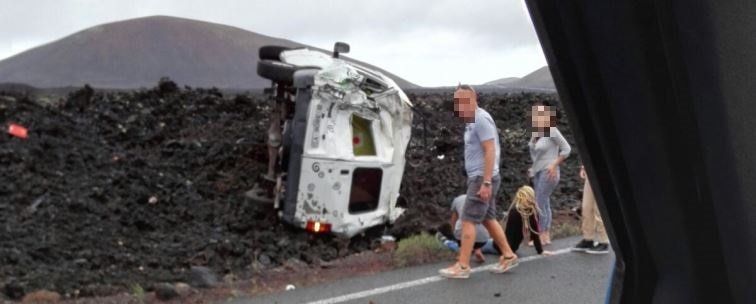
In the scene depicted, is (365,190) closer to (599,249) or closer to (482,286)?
(599,249)

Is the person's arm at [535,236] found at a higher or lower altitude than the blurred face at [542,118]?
lower

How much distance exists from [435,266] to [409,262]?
1.19 feet

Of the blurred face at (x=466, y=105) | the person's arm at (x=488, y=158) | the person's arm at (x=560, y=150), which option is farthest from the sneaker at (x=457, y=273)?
the person's arm at (x=560, y=150)

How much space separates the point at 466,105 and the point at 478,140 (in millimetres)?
362

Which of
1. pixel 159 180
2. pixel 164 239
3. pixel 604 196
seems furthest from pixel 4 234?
pixel 604 196

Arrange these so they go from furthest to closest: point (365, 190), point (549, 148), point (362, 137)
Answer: point (365, 190) → point (362, 137) → point (549, 148)

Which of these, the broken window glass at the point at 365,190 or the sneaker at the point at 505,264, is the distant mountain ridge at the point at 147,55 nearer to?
the broken window glass at the point at 365,190

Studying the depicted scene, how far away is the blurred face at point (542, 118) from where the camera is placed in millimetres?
10641

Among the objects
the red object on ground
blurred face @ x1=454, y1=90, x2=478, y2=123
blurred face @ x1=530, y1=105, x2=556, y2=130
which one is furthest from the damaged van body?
the red object on ground

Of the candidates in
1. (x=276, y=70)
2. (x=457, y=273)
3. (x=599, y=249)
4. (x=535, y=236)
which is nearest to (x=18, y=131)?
(x=276, y=70)

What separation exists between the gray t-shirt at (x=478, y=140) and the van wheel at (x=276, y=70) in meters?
5.63

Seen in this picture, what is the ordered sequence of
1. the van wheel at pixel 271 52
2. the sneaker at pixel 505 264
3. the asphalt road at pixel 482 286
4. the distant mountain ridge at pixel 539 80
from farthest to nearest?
the van wheel at pixel 271 52, the sneaker at pixel 505 264, the asphalt road at pixel 482 286, the distant mountain ridge at pixel 539 80

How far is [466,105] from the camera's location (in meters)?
8.80

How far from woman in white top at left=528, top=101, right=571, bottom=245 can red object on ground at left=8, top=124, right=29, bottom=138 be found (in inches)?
545
